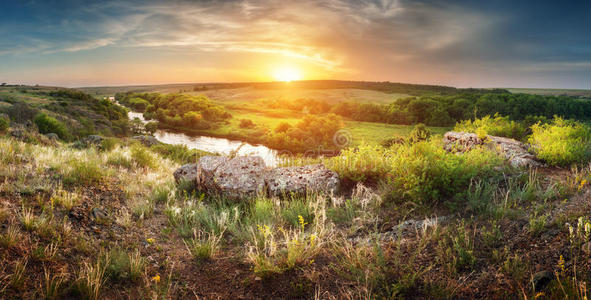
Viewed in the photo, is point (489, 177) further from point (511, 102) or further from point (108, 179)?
point (511, 102)

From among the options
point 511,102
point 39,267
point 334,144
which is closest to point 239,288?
point 39,267

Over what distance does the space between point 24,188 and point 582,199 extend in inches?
377

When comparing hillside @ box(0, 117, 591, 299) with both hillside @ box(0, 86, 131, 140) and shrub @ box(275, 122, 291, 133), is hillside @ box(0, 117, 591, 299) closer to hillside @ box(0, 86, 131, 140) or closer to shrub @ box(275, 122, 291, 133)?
hillside @ box(0, 86, 131, 140)

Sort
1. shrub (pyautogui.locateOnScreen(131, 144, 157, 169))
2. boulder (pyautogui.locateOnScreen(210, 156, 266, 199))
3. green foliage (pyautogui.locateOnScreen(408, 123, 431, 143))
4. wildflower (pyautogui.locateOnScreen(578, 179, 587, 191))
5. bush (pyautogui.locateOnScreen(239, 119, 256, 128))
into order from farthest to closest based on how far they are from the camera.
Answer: bush (pyautogui.locateOnScreen(239, 119, 256, 128)), shrub (pyautogui.locateOnScreen(131, 144, 157, 169)), green foliage (pyautogui.locateOnScreen(408, 123, 431, 143)), boulder (pyautogui.locateOnScreen(210, 156, 266, 199)), wildflower (pyautogui.locateOnScreen(578, 179, 587, 191))

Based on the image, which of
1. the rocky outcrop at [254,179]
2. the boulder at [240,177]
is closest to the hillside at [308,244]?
the boulder at [240,177]

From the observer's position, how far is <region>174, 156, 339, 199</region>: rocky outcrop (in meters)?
6.61

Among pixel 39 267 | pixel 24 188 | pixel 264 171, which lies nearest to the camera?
pixel 39 267

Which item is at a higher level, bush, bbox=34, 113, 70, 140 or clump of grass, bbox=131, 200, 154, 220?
bush, bbox=34, 113, 70, 140

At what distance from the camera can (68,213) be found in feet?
14.8

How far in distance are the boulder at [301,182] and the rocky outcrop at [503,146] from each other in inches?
126

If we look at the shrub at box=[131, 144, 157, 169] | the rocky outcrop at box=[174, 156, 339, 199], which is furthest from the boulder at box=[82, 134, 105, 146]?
the rocky outcrop at box=[174, 156, 339, 199]

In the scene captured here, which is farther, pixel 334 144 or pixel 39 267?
pixel 334 144

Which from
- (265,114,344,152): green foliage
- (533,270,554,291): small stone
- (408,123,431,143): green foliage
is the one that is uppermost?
(408,123,431,143): green foliage

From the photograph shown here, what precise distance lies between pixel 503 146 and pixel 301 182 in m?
6.89
